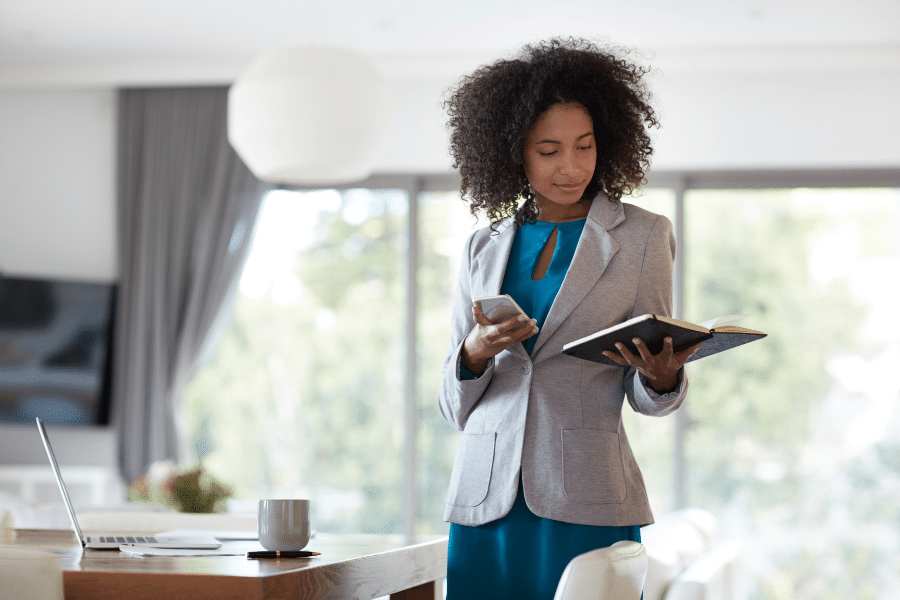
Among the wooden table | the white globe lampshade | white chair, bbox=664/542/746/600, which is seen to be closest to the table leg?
the wooden table

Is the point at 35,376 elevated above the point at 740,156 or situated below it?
below

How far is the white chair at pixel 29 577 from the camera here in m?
1.00

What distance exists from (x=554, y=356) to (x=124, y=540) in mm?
703

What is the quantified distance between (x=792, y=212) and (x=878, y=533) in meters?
1.58

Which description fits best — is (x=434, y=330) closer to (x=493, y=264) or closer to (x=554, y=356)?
(x=493, y=264)

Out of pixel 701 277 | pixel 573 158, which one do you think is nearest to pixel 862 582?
pixel 701 277

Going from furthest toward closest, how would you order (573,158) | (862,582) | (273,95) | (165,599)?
(862,582), (273,95), (573,158), (165,599)

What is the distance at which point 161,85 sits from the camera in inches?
199

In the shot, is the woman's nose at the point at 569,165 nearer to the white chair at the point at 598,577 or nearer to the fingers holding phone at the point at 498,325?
the fingers holding phone at the point at 498,325

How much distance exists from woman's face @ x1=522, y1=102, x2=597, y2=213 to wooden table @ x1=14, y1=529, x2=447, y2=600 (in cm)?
57

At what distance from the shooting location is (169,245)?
5055 mm

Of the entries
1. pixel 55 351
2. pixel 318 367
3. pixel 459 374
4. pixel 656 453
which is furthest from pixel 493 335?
pixel 55 351

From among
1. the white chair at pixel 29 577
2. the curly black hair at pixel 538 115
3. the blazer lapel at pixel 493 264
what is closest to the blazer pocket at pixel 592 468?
the blazer lapel at pixel 493 264

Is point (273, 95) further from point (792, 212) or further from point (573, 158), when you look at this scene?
point (792, 212)
